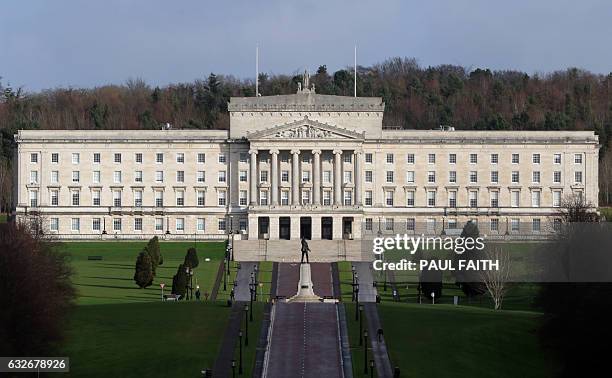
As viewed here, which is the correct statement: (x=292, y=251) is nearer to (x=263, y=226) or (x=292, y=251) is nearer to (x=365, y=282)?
(x=263, y=226)

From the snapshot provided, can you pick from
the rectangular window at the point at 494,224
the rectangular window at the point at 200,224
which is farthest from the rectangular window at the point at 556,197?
the rectangular window at the point at 200,224

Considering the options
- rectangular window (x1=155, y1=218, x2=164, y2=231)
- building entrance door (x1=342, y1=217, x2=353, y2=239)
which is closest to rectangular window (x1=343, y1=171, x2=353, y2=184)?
building entrance door (x1=342, y1=217, x2=353, y2=239)

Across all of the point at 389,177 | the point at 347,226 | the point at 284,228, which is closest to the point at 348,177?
the point at 389,177

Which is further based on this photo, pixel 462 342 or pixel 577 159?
pixel 577 159

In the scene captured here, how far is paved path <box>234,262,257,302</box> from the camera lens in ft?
320

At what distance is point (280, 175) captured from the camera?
135m

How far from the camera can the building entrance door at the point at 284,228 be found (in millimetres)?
131875

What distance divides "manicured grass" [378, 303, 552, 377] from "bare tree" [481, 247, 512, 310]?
745 cm

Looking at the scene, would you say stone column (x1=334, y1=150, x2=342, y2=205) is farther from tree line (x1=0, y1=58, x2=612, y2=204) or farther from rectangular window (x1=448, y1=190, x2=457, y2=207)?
tree line (x1=0, y1=58, x2=612, y2=204)

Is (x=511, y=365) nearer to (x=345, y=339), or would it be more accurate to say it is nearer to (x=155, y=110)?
(x=345, y=339)

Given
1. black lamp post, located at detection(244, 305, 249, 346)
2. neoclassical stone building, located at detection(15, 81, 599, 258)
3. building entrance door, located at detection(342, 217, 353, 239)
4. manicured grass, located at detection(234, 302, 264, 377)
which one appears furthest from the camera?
neoclassical stone building, located at detection(15, 81, 599, 258)

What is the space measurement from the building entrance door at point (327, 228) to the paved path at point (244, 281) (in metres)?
16.7

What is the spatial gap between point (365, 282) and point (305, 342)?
30.7 metres

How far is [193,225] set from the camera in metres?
136
